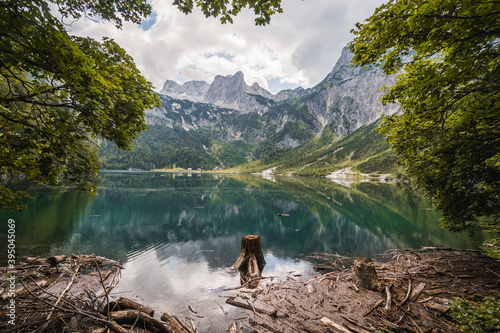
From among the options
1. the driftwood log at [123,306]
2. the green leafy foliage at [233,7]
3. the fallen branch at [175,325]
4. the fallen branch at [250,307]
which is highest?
the green leafy foliage at [233,7]

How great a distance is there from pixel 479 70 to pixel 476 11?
7.51 feet

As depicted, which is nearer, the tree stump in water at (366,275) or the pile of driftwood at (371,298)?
the pile of driftwood at (371,298)

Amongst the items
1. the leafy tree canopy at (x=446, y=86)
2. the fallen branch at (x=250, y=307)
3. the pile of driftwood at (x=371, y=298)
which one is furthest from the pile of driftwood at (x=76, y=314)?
the leafy tree canopy at (x=446, y=86)

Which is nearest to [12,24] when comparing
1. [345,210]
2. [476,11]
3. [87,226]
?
[476,11]

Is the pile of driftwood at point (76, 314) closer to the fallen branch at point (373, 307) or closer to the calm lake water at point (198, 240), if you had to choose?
the calm lake water at point (198, 240)

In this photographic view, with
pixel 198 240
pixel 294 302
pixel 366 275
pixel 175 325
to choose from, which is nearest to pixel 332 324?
pixel 294 302

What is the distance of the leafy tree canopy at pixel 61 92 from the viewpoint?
3.97 m

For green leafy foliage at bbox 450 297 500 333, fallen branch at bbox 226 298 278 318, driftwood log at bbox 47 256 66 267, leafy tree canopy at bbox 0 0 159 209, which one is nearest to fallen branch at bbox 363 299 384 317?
green leafy foliage at bbox 450 297 500 333

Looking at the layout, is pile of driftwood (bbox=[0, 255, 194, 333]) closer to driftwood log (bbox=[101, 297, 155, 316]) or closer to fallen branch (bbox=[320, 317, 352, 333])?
driftwood log (bbox=[101, 297, 155, 316])

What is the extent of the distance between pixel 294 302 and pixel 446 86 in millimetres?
10595

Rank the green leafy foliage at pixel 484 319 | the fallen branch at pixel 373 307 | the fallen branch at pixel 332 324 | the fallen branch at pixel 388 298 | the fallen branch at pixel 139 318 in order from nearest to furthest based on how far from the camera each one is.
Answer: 1. the green leafy foliage at pixel 484 319
2. the fallen branch at pixel 139 318
3. the fallen branch at pixel 332 324
4. the fallen branch at pixel 373 307
5. the fallen branch at pixel 388 298

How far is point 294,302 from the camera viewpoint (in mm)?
9266

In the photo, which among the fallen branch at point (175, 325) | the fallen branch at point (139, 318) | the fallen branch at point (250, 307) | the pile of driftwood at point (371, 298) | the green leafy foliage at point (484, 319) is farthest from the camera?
the fallen branch at point (250, 307)

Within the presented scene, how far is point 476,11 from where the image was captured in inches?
174
